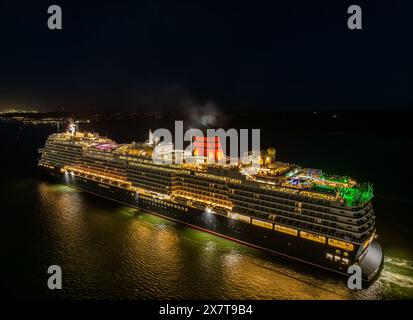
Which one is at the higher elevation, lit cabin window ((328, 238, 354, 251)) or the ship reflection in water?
lit cabin window ((328, 238, 354, 251))

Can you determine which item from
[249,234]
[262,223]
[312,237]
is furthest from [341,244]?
[249,234]

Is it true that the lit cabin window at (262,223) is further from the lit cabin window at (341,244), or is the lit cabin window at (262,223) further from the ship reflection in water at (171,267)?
the lit cabin window at (341,244)

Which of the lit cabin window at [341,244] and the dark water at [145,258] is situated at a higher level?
the lit cabin window at [341,244]

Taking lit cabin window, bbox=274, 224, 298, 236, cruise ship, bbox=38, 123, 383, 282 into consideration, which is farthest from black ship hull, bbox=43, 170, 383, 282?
lit cabin window, bbox=274, 224, 298, 236

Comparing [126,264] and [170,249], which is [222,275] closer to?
[170,249]

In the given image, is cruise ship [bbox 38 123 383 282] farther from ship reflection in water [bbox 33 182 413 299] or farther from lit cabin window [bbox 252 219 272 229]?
ship reflection in water [bbox 33 182 413 299]

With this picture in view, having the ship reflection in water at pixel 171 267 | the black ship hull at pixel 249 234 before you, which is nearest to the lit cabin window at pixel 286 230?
the black ship hull at pixel 249 234

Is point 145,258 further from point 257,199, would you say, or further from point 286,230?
point 286,230

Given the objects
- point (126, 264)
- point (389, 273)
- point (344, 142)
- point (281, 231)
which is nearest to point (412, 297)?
point (389, 273)
